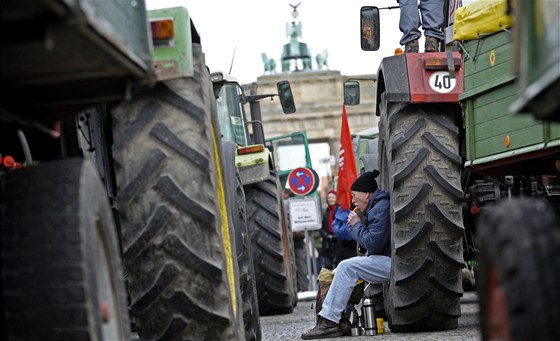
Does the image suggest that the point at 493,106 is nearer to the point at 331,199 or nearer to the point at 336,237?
the point at 336,237

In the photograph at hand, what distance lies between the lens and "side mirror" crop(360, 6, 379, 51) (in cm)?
1112

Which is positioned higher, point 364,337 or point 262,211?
point 262,211

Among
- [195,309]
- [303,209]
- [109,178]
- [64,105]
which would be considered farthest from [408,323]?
[303,209]

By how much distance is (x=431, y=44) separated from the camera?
1138 cm

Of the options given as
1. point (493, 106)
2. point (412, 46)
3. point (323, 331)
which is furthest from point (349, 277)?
point (493, 106)

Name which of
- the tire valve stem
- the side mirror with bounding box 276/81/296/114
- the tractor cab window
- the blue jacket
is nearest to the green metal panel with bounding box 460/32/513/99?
the blue jacket

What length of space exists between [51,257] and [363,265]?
22.8 ft

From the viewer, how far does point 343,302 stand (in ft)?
36.9

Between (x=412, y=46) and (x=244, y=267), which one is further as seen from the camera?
(x=412, y=46)

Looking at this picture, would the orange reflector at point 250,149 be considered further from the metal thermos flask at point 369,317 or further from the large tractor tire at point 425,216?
the large tractor tire at point 425,216

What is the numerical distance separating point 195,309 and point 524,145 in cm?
286

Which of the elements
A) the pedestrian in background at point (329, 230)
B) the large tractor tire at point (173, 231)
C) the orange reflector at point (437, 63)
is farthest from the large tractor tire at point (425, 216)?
the pedestrian in background at point (329, 230)

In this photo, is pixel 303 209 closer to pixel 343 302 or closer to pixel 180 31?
pixel 343 302

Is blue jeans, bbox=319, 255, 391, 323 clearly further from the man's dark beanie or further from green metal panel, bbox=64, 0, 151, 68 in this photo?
green metal panel, bbox=64, 0, 151, 68
